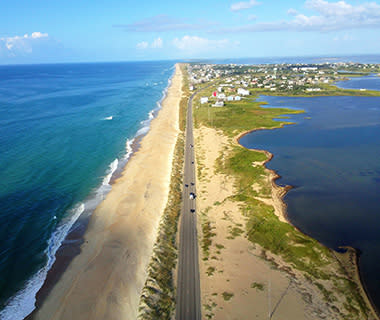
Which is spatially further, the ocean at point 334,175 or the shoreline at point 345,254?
the ocean at point 334,175

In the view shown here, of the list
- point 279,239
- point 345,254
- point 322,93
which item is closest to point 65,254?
point 279,239

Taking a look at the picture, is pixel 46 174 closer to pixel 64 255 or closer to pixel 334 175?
pixel 64 255

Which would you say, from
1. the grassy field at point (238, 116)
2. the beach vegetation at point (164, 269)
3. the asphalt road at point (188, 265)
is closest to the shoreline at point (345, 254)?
the asphalt road at point (188, 265)

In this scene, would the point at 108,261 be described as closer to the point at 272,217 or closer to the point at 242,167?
the point at 272,217

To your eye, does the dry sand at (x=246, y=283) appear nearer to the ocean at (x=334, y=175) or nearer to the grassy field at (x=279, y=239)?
the grassy field at (x=279, y=239)

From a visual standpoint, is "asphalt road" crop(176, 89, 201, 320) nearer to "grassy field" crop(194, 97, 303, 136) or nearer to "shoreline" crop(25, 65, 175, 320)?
"shoreline" crop(25, 65, 175, 320)
